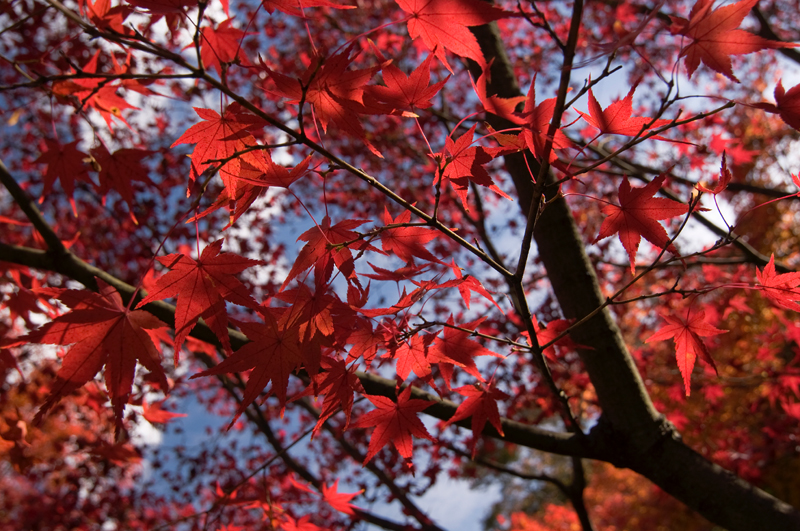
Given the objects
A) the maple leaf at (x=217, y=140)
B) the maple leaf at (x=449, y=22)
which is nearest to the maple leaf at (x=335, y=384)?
the maple leaf at (x=217, y=140)

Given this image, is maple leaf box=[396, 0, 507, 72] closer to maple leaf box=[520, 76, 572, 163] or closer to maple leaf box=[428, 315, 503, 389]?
maple leaf box=[520, 76, 572, 163]

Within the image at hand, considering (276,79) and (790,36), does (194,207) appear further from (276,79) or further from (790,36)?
(790,36)

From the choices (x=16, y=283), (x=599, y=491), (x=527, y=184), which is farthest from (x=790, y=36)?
(x=599, y=491)

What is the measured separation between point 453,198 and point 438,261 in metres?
4.21

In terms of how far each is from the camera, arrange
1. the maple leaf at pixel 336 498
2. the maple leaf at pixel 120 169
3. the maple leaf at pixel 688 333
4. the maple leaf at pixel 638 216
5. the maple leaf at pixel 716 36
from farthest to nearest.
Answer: the maple leaf at pixel 336 498 < the maple leaf at pixel 120 169 < the maple leaf at pixel 688 333 < the maple leaf at pixel 638 216 < the maple leaf at pixel 716 36

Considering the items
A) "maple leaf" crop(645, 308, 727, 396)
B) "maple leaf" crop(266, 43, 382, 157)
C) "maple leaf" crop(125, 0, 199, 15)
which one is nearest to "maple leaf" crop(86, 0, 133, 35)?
"maple leaf" crop(125, 0, 199, 15)

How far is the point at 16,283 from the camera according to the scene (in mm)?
2086

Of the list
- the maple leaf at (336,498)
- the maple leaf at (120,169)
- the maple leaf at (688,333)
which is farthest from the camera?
the maple leaf at (336,498)

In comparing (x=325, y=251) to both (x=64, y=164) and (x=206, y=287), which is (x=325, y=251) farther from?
(x=64, y=164)

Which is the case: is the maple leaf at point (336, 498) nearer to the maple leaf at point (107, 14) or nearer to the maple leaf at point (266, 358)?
the maple leaf at point (266, 358)

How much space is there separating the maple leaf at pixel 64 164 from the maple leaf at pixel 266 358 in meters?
1.06

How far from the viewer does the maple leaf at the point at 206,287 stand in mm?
1094

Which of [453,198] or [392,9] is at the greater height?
[392,9]

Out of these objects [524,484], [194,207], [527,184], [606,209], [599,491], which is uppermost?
[524,484]
